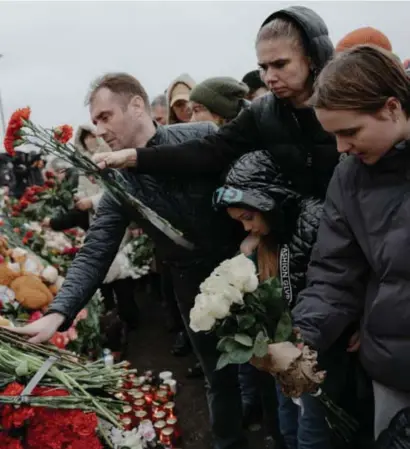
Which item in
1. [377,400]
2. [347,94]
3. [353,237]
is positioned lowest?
[377,400]

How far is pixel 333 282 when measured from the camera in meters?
1.47

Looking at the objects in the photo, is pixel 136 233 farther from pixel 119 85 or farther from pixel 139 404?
pixel 119 85

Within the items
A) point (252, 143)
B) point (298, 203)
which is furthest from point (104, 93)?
point (298, 203)

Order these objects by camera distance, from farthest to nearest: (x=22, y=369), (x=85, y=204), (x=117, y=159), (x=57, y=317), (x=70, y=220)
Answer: (x=70, y=220), (x=85, y=204), (x=57, y=317), (x=117, y=159), (x=22, y=369)

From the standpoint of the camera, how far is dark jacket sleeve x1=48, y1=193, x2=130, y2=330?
6.58ft

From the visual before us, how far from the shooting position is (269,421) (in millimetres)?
2510

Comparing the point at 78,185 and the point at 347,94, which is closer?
the point at 347,94

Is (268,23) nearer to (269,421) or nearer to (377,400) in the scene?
(377,400)

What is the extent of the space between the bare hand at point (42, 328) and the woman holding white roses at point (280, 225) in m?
0.71

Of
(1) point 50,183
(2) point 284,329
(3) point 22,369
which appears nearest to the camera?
(2) point 284,329

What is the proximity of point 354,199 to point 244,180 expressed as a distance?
49cm

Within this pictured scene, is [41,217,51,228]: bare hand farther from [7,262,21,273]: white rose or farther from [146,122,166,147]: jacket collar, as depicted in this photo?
[146,122,166,147]: jacket collar

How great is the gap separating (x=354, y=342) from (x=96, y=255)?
1.08m

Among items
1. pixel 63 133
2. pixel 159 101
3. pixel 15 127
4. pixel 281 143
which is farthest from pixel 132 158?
pixel 159 101
